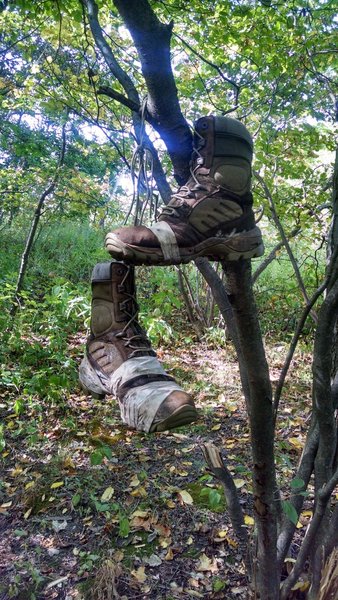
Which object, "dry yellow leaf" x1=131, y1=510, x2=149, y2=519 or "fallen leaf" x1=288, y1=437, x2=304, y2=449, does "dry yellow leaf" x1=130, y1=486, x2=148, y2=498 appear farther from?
"fallen leaf" x1=288, y1=437, x2=304, y2=449

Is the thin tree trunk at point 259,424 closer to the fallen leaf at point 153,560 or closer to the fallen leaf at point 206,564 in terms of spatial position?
the fallen leaf at point 206,564

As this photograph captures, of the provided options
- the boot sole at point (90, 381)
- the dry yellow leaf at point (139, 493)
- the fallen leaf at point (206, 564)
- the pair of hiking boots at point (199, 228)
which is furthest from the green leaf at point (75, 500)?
the pair of hiking boots at point (199, 228)

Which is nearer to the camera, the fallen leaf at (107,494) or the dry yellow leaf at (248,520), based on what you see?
the dry yellow leaf at (248,520)

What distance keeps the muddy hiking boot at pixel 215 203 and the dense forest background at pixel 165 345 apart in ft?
0.19

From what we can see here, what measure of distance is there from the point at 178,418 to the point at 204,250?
361 millimetres

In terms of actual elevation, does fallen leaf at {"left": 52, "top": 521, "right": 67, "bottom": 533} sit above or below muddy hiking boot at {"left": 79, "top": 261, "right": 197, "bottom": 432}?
below

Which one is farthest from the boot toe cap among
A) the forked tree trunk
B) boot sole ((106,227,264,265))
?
boot sole ((106,227,264,265))

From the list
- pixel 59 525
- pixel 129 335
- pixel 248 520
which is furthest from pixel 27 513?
pixel 129 335

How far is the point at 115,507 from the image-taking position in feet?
7.03

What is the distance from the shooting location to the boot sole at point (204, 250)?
829 millimetres

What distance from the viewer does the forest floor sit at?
1.79m

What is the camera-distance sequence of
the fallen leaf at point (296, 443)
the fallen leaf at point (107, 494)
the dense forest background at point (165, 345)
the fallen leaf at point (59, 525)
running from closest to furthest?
the dense forest background at point (165, 345)
the fallen leaf at point (59, 525)
the fallen leaf at point (107, 494)
the fallen leaf at point (296, 443)

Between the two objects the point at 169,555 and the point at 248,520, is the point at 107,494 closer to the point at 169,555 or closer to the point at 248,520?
the point at 169,555

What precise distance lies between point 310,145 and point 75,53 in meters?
2.22
